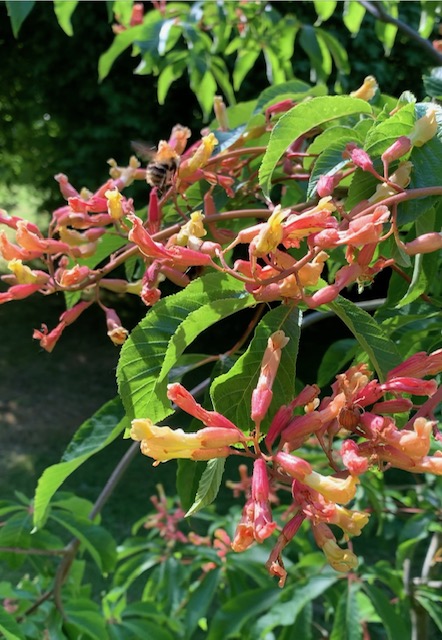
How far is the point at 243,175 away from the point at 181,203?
0.11 m

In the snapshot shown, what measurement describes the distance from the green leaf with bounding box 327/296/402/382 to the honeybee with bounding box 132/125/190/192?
0.29 metres

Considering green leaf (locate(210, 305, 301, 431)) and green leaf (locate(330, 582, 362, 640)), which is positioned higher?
green leaf (locate(210, 305, 301, 431))

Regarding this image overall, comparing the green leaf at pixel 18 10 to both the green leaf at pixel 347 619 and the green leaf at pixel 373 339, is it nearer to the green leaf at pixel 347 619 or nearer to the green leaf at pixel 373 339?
the green leaf at pixel 373 339

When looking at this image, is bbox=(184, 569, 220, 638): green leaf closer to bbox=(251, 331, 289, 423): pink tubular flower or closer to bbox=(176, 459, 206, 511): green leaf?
bbox=(176, 459, 206, 511): green leaf

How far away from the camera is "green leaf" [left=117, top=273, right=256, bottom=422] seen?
640mm

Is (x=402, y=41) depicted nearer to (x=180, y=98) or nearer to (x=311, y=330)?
(x=180, y=98)

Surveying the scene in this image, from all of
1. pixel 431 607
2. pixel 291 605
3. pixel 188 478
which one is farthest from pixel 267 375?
pixel 431 607

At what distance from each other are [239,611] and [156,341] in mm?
1025

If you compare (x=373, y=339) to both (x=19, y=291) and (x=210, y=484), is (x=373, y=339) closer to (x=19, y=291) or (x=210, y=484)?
(x=210, y=484)

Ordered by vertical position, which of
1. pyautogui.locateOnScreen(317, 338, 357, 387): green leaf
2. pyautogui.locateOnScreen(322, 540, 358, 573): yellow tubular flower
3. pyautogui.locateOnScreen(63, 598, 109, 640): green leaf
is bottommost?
pyautogui.locateOnScreen(63, 598, 109, 640): green leaf

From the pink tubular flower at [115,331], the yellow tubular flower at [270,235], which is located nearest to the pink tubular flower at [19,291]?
the pink tubular flower at [115,331]

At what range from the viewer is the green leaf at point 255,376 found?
2.09ft

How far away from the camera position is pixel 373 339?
0.64 meters

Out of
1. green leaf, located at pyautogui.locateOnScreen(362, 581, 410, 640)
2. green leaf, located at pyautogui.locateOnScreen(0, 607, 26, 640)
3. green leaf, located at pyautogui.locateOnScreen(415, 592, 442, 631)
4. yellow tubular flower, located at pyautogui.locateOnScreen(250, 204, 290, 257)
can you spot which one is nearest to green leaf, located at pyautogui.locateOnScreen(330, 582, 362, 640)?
green leaf, located at pyautogui.locateOnScreen(362, 581, 410, 640)
